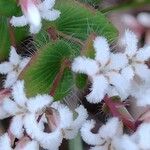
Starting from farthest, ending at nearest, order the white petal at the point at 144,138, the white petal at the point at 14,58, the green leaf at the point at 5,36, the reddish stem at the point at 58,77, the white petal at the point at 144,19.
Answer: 1. the white petal at the point at 144,19
2. the green leaf at the point at 5,36
3. the white petal at the point at 14,58
4. the reddish stem at the point at 58,77
5. the white petal at the point at 144,138

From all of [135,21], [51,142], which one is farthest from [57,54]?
[135,21]

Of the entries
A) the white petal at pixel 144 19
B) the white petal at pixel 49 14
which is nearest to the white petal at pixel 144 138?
the white petal at pixel 49 14

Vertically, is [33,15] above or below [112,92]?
above

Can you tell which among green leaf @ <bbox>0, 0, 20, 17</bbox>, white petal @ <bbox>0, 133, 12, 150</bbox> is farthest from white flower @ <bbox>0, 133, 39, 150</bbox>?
green leaf @ <bbox>0, 0, 20, 17</bbox>

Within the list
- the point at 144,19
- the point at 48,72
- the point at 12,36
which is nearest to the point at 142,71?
the point at 48,72

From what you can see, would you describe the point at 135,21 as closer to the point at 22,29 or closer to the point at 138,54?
the point at 22,29

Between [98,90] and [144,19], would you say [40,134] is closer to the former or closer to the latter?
[98,90]

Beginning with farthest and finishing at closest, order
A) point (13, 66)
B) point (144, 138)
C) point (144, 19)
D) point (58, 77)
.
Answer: point (144, 19) < point (13, 66) < point (58, 77) < point (144, 138)

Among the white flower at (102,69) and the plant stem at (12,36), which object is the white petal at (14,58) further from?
the white flower at (102,69)
